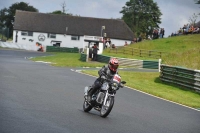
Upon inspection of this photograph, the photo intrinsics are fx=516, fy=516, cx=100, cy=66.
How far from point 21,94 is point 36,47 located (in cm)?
7739

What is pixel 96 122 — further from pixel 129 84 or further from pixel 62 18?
pixel 62 18

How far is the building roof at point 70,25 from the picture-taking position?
109 m

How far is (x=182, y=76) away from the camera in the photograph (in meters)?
29.5

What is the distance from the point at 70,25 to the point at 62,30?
2.73 metres

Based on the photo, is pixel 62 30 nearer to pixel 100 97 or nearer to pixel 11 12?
pixel 11 12

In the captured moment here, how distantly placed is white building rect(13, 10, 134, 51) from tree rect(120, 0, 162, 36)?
35.1 ft

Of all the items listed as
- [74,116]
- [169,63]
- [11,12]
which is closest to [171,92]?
[74,116]

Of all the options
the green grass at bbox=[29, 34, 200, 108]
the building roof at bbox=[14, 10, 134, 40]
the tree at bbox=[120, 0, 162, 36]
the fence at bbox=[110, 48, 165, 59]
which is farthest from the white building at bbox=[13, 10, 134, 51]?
the fence at bbox=[110, 48, 165, 59]

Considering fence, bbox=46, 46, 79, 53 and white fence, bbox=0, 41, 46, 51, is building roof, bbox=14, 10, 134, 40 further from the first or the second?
fence, bbox=46, 46, 79, 53

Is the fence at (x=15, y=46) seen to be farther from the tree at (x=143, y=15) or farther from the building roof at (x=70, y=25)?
the tree at (x=143, y=15)

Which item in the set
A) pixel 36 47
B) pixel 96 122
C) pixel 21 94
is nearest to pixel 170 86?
pixel 21 94

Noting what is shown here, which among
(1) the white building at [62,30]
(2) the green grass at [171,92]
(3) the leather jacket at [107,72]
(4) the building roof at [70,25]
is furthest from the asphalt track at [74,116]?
(4) the building roof at [70,25]

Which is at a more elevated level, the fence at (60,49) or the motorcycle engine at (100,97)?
the motorcycle engine at (100,97)

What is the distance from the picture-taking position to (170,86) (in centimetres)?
3030
